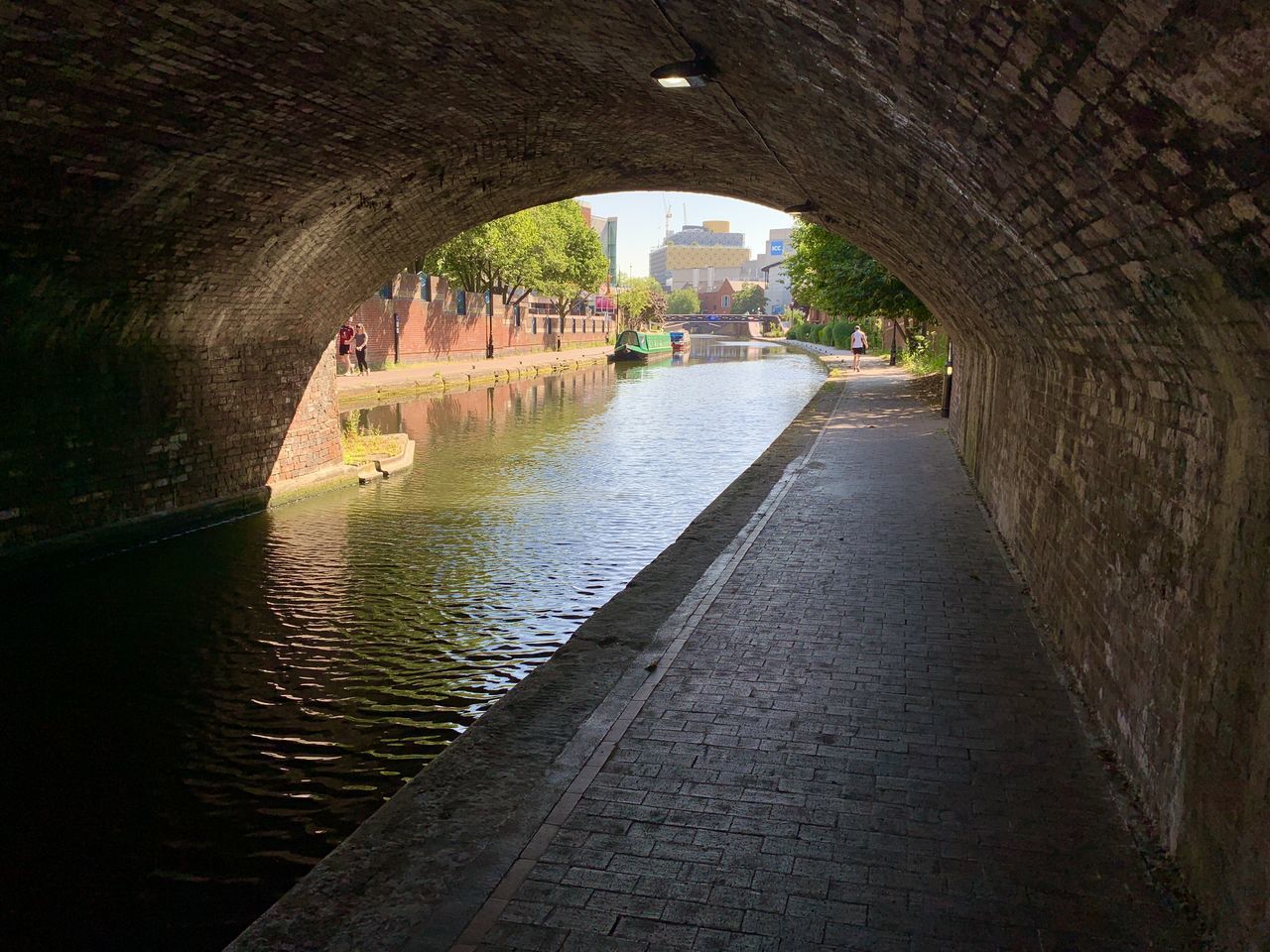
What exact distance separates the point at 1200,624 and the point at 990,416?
7991 mm

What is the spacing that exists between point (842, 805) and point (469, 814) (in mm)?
1518

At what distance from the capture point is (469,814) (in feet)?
14.0

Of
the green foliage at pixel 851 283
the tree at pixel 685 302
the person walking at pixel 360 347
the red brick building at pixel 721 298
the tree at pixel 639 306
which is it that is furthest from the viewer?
the tree at pixel 685 302

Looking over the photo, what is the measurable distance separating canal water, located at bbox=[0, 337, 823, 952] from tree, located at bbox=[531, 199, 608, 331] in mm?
29954

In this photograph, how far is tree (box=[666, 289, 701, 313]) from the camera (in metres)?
163

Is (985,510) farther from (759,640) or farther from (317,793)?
(317,793)

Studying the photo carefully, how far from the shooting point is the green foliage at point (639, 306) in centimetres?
8431

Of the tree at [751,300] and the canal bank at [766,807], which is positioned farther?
the tree at [751,300]

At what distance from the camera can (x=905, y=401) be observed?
23.3m

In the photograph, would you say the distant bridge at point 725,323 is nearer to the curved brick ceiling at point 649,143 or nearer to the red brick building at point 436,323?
the red brick building at point 436,323

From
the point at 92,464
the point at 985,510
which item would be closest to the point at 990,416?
the point at 985,510

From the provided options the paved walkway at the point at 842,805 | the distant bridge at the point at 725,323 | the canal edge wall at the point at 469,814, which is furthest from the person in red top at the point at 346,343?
the distant bridge at the point at 725,323

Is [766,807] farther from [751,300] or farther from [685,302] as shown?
[685,302]

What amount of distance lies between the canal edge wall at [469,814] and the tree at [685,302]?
158m
